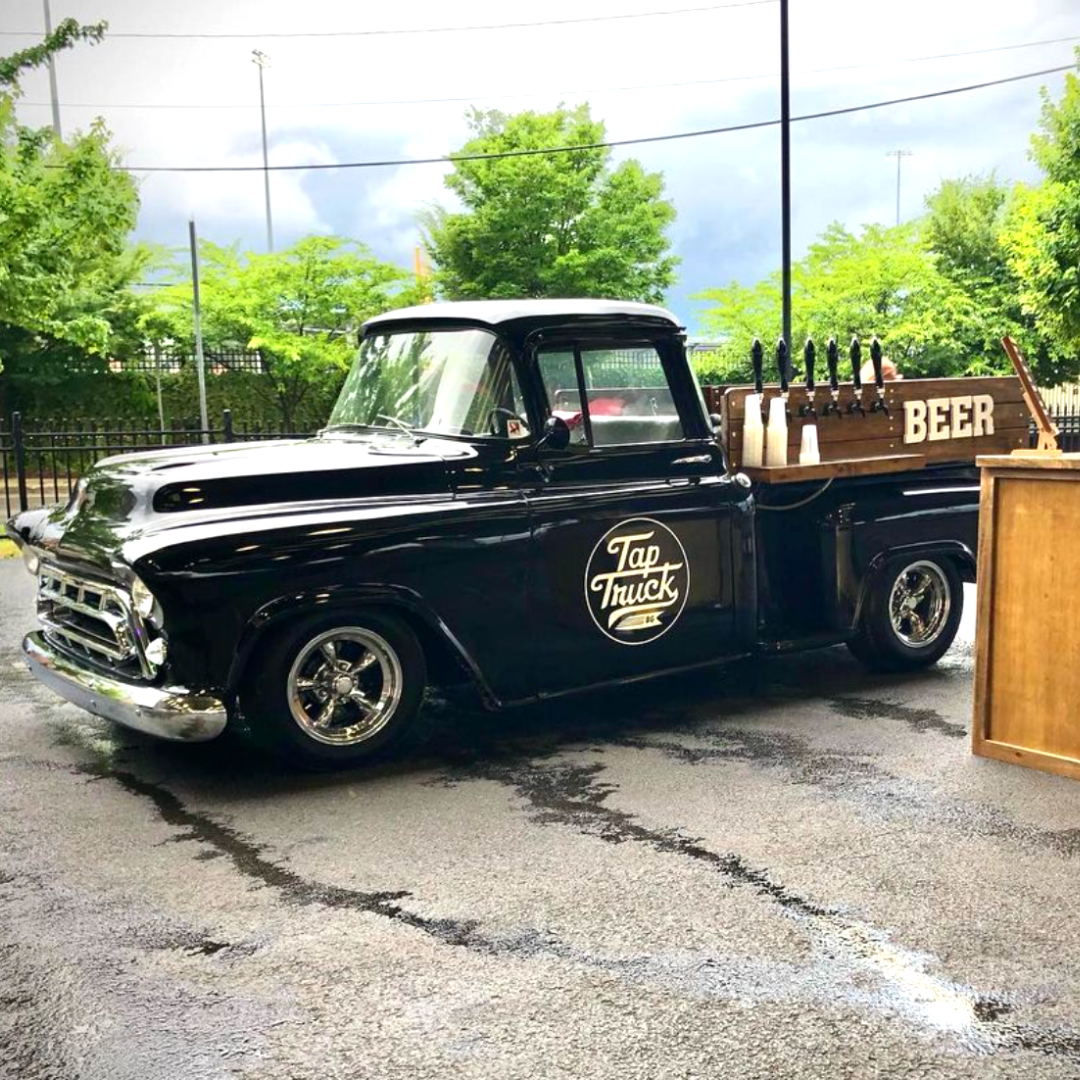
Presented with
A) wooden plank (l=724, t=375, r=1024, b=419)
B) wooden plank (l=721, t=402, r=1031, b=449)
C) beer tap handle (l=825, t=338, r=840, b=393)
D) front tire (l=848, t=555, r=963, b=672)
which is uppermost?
beer tap handle (l=825, t=338, r=840, b=393)

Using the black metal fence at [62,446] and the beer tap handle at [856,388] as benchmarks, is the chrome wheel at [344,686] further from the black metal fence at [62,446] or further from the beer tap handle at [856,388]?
the black metal fence at [62,446]

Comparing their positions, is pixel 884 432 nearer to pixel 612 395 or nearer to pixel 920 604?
pixel 920 604

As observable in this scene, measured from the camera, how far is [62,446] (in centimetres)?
1748

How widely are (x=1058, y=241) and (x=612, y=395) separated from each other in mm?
20261

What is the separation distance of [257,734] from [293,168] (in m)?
29.7

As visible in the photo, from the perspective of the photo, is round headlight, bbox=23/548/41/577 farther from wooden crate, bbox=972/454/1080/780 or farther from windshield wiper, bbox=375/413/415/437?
wooden crate, bbox=972/454/1080/780

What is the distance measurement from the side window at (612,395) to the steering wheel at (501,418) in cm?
19

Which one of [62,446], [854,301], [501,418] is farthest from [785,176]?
[501,418]

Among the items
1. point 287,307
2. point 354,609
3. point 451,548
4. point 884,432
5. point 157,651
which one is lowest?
point 157,651

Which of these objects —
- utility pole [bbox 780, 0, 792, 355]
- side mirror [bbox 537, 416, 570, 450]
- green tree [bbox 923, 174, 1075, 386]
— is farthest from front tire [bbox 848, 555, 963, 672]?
green tree [bbox 923, 174, 1075, 386]

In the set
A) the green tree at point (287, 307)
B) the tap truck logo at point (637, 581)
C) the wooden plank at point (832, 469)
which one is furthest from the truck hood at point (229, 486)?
the green tree at point (287, 307)

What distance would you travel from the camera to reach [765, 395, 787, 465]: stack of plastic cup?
251 inches

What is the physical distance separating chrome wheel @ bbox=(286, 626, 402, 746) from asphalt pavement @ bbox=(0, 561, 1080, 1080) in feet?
0.70

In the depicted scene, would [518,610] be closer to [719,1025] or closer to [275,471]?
[275,471]
